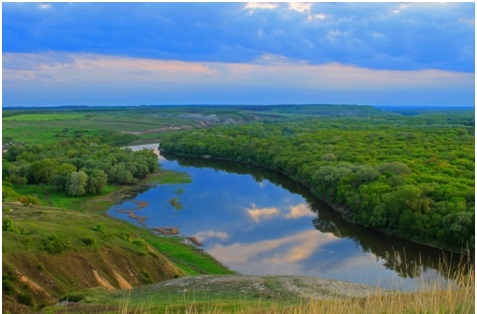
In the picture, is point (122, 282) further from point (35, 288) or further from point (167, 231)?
point (167, 231)

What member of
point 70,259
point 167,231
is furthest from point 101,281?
point 167,231

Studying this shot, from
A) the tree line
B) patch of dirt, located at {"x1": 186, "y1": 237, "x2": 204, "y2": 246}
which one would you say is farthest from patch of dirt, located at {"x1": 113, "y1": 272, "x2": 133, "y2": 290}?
the tree line

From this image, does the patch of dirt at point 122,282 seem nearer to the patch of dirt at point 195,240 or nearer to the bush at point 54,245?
the bush at point 54,245

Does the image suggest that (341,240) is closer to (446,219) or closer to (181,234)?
(446,219)

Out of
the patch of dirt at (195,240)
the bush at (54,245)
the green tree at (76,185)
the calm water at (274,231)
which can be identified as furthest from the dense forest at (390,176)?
the green tree at (76,185)

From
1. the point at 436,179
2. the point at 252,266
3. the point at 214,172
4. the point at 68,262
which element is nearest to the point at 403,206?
the point at 436,179

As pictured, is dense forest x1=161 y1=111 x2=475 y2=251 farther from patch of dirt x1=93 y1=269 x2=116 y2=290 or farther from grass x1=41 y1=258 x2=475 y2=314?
patch of dirt x1=93 y1=269 x2=116 y2=290
